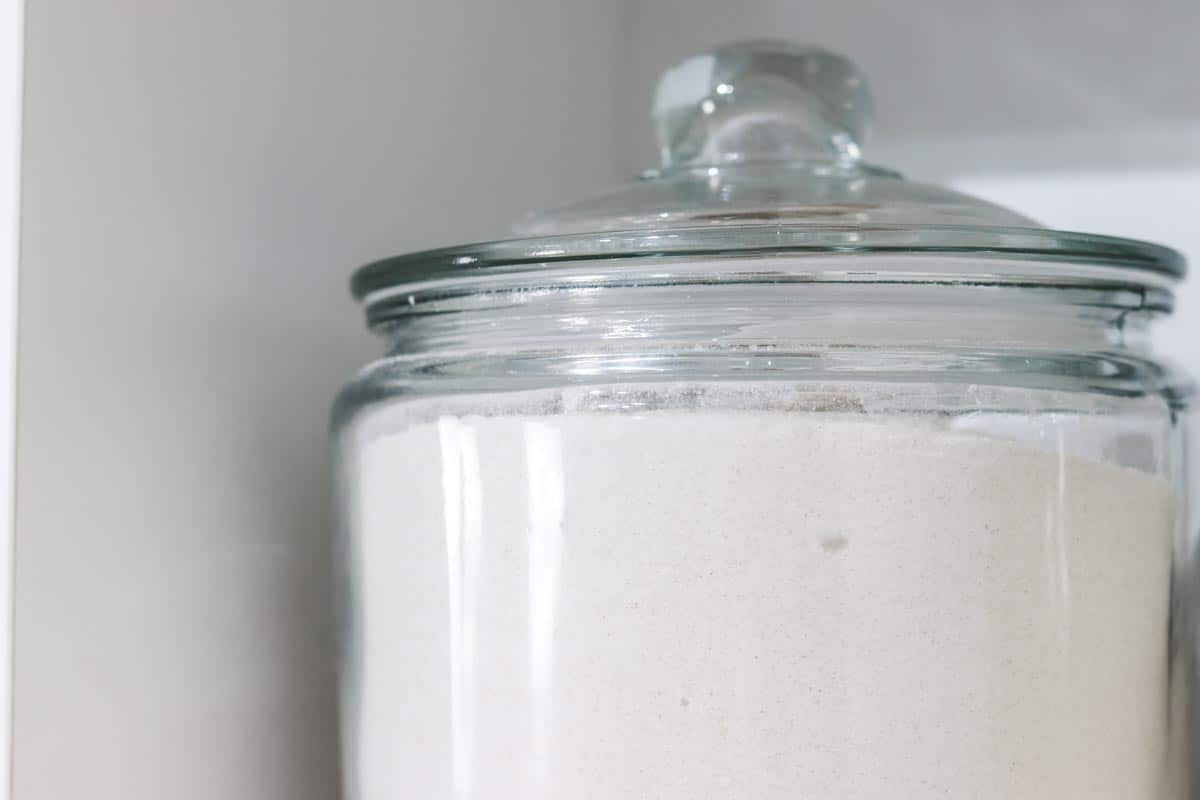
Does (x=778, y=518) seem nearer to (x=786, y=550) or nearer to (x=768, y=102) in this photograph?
(x=786, y=550)

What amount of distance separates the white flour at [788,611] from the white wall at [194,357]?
0.10 meters

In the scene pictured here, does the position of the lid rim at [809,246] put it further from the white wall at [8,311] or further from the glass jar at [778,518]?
the white wall at [8,311]

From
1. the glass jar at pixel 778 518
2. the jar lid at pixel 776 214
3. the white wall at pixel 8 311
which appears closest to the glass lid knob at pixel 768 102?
the jar lid at pixel 776 214

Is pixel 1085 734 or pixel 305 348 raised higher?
pixel 305 348

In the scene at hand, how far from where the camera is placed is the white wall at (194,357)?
0.37 meters

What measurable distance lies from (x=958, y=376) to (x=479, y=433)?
143 millimetres

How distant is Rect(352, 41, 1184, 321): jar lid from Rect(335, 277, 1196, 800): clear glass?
0.01 m

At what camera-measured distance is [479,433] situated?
379 mm

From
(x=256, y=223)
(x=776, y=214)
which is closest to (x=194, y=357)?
(x=256, y=223)

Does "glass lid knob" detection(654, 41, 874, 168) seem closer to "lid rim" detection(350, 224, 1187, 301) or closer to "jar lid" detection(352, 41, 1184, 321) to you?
"jar lid" detection(352, 41, 1184, 321)

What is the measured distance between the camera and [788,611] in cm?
34

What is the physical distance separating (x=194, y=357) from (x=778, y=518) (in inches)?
8.1

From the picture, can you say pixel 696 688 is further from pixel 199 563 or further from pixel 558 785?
pixel 199 563

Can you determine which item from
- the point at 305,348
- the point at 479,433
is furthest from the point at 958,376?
the point at 305,348
